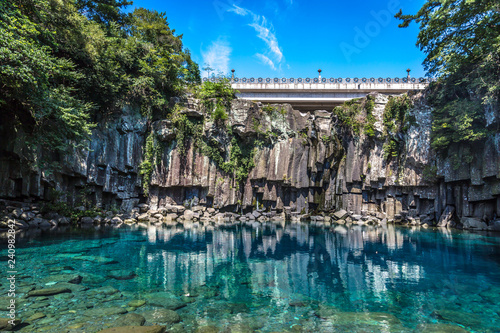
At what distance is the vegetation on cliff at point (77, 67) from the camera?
11.5 m

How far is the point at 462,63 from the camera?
18766 millimetres

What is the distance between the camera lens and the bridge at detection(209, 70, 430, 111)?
3391 centimetres

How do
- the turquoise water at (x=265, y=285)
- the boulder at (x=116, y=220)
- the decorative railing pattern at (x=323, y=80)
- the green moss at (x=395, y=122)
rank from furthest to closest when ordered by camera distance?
the decorative railing pattern at (x=323, y=80) < the green moss at (x=395, y=122) < the boulder at (x=116, y=220) < the turquoise water at (x=265, y=285)

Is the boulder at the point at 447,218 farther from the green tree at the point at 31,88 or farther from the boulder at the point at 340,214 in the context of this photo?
the green tree at the point at 31,88

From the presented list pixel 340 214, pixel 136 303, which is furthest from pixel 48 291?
pixel 340 214

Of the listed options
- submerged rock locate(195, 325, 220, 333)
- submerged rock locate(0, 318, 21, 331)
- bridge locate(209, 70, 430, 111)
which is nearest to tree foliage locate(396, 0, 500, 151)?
bridge locate(209, 70, 430, 111)

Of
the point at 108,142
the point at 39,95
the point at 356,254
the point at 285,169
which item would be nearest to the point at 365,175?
the point at 285,169

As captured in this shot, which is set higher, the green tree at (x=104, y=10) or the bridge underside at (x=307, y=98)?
the green tree at (x=104, y=10)

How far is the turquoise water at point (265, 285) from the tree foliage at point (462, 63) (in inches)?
367

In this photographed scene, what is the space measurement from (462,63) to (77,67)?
2632 cm

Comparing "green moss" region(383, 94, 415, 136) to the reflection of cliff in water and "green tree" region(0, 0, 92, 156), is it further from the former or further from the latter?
"green tree" region(0, 0, 92, 156)

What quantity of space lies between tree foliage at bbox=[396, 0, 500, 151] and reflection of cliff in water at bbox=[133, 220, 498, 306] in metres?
8.49

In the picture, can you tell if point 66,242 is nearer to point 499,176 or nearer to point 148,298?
point 148,298

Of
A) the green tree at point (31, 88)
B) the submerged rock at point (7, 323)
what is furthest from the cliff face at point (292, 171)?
the submerged rock at point (7, 323)
